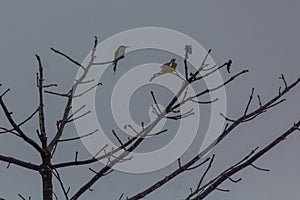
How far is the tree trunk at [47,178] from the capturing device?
179 centimetres

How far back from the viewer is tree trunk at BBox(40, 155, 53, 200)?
1792 millimetres

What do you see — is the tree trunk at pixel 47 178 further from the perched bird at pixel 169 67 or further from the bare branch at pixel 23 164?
the perched bird at pixel 169 67

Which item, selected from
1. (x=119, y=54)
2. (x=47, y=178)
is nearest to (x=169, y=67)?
(x=119, y=54)

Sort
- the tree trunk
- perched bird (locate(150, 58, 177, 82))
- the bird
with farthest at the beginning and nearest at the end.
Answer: the bird < perched bird (locate(150, 58, 177, 82)) < the tree trunk

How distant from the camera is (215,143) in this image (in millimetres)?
1672

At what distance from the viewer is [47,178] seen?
1.84 meters

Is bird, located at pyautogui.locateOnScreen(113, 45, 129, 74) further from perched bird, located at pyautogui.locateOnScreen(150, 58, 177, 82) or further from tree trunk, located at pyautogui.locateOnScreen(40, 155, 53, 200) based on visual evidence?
tree trunk, located at pyautogui.locateOnScreen(40, 155, 53, 200)

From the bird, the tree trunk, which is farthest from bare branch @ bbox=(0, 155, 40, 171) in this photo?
the bird

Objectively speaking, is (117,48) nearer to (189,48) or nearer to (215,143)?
(189,48)

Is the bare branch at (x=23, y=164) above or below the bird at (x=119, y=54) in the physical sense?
below

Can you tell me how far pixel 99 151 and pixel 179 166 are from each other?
37cm

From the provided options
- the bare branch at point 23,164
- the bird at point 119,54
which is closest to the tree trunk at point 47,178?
the bare branch at point 23,164

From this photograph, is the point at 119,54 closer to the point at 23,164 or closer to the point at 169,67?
the point at 169,67

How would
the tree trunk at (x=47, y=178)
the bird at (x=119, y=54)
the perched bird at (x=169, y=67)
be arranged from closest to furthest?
the tree trunk at (x=47, y=178)
the perched bird at (x=169, y=67)
the bird at (x=119, y=54)
